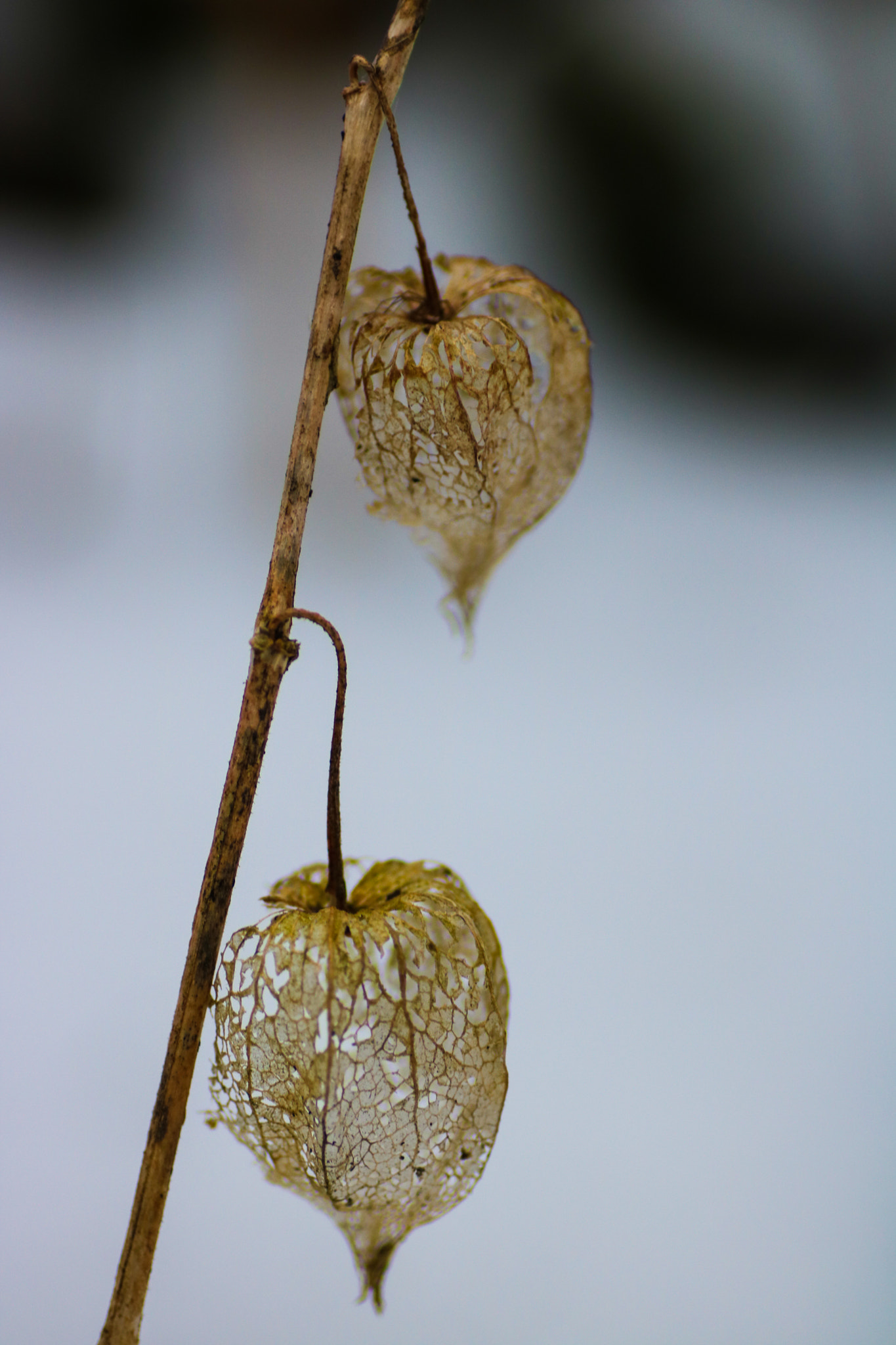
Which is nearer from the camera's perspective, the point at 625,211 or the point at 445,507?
the point at 445,507

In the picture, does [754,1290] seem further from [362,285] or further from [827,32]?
[827,32]

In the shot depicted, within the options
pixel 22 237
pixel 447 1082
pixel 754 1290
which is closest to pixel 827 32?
pixel 22 237

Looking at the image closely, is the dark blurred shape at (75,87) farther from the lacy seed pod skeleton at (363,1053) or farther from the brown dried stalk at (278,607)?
the lacy seed pod skeleton at (363,1053)

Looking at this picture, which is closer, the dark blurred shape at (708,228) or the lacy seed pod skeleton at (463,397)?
the lacy seed pod skeleton at (463,397)

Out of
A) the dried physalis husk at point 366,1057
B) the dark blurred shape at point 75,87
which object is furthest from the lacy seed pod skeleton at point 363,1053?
the dark blurred shape at point 75,87

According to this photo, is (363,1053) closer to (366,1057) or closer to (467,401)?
(366,1057)
